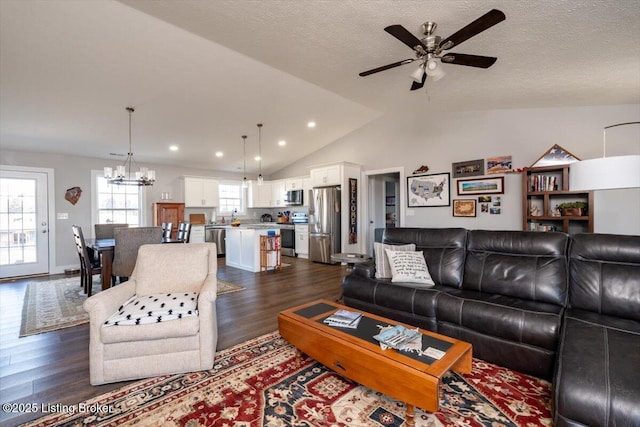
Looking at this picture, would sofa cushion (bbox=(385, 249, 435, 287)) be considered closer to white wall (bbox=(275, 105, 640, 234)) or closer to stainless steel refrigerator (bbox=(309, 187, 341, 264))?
white wall (bbox=(275, 105, 640, 234))

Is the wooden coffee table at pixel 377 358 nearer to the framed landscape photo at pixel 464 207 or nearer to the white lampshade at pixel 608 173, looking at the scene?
the white lampshade at pixel 608 173

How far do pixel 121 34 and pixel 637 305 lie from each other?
16.4ft

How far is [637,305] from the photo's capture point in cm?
200

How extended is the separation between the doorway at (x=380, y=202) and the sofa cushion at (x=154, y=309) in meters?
4.83

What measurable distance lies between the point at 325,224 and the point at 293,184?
1.98m

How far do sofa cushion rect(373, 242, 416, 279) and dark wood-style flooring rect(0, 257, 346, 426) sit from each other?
1035 mm

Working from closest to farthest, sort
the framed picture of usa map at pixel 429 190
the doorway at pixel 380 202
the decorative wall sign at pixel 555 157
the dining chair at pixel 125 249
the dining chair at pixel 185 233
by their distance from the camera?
the dining chair at pixel 125 249 < the decorative wall sign at pixel 555 157 < the dining chair at pixel 185 233 < the framed picture of usa map at pixel 429 190 < the doorway at pixel 380 202

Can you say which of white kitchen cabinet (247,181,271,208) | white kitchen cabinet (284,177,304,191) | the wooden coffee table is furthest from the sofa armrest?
white kitchen cabinet (247,181,271,208)

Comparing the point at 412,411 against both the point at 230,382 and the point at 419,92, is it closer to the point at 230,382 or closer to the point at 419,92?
the point at 230,382

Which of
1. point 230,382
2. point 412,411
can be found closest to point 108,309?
point 230,382

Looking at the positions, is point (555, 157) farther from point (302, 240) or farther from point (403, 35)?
point (302, 240)

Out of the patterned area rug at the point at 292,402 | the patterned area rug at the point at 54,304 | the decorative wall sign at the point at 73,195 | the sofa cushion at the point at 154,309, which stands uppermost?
the decorative wall sign at the point at 73,195

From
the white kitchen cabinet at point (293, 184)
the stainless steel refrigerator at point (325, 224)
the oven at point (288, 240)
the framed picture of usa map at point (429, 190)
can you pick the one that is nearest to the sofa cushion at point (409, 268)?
the framed picture of usa map at point (429, 190)

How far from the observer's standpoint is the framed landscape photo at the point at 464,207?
4969mm
